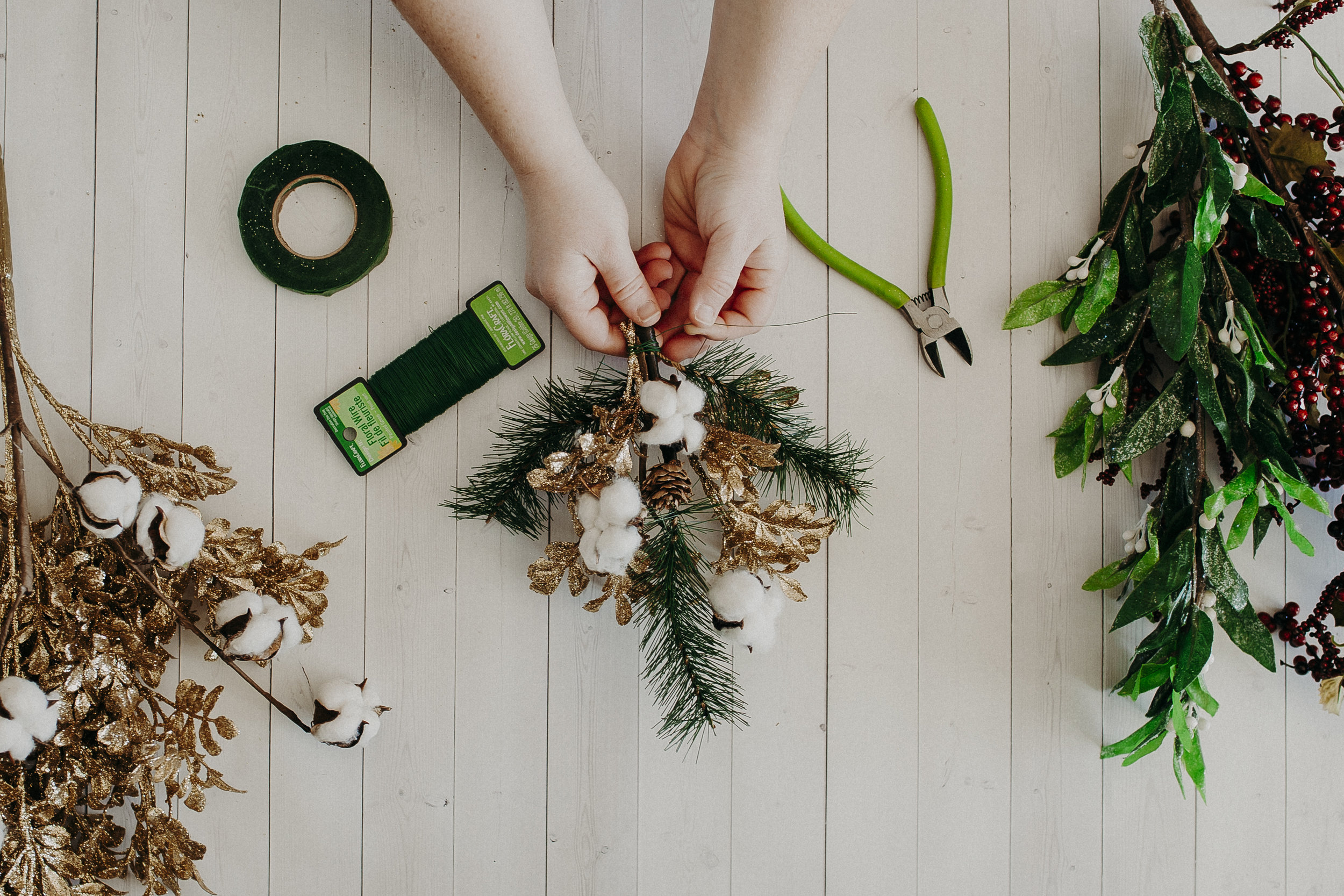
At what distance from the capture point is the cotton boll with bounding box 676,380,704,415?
2.59 ft

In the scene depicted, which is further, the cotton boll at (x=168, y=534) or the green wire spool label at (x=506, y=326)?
the green wire spool label at (x=506, y=326)

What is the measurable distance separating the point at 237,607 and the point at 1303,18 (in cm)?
140

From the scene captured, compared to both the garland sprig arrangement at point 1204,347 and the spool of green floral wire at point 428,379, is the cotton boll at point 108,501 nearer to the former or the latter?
the spool of green floral wire at point 428,379

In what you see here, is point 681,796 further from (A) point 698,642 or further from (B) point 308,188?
(B) point 308,188

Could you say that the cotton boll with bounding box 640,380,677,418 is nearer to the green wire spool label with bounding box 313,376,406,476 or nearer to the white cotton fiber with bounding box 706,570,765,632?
the white cotton fiber with bounding box 706,570,765,632

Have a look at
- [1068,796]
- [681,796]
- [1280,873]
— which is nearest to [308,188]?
[681,796]

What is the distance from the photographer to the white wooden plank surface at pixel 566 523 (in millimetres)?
939

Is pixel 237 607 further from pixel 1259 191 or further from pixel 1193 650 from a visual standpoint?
pixel 1259 191

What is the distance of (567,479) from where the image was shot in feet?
2.65

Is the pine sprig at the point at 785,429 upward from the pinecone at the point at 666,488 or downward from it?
upward

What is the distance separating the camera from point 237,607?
84cm

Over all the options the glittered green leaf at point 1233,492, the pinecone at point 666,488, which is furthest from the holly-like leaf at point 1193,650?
the pinecone at point 666,488

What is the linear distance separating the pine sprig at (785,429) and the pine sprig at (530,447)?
0.38 ft

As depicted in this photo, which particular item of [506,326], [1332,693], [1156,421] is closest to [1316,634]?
[1332,693]
